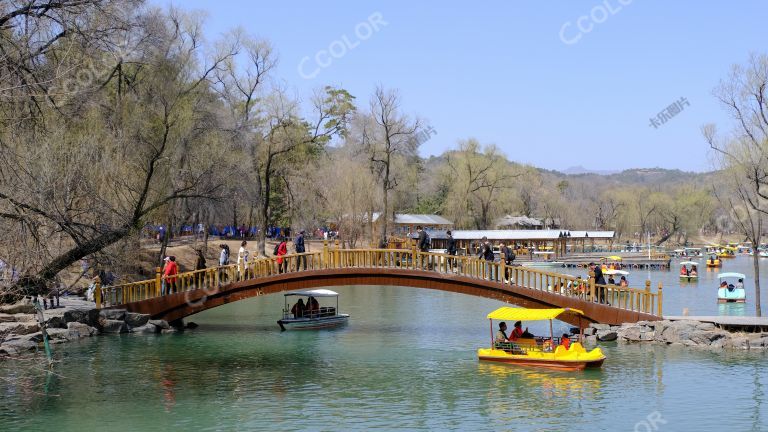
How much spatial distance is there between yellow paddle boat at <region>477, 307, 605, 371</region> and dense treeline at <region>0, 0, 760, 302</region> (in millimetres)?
11577

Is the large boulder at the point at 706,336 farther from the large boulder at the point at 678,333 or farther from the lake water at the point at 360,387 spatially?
the lake water at the point at 360,387

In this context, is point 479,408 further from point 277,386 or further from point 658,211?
point 658,211

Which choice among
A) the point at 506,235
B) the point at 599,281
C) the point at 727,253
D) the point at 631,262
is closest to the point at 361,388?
the point at 599,281

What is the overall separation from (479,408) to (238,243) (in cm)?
5079

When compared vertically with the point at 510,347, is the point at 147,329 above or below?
above

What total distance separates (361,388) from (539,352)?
5.80 meters

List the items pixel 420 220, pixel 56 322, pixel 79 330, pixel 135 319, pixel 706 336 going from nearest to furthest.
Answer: pixel 706 336, pixel 56 322, pixel 79 330, pixel 135 319, pixel 420 220

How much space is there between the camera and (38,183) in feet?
66.6

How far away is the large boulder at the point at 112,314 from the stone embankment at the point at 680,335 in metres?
16.8

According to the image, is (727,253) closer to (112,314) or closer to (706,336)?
(706,336)

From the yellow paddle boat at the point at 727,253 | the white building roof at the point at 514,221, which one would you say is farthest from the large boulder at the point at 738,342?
the yellow paddle boat at the point at 727,253

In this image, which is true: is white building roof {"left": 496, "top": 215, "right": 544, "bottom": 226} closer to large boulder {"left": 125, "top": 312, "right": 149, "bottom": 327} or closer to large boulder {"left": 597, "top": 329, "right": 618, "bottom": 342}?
large boulder {"left": 125, "top": 312, "right": 149, "bottom": 327}

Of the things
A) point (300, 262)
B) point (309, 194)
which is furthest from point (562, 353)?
point (309, 194)

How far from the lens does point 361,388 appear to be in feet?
78.2
